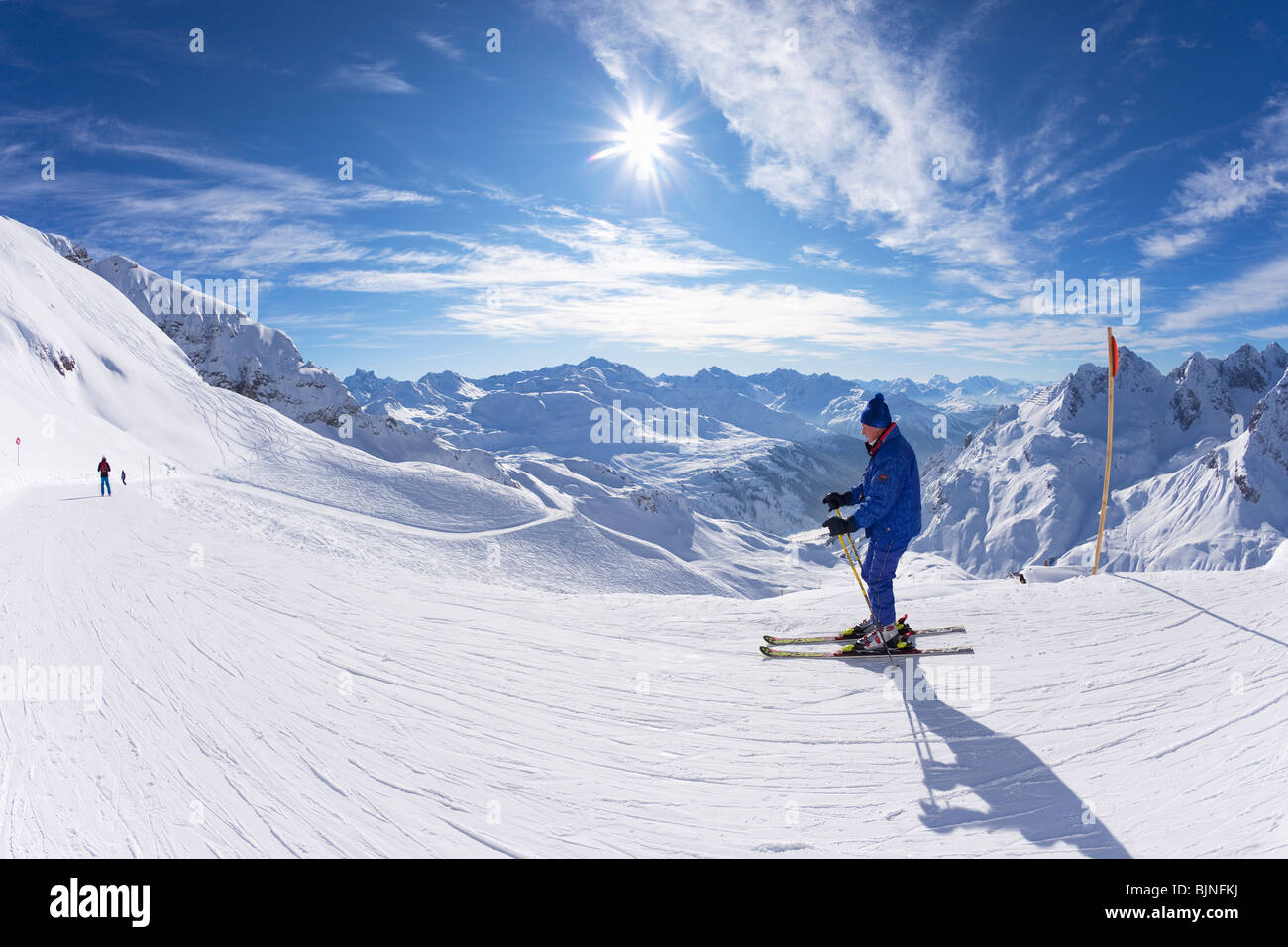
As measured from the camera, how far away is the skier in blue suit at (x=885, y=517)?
23.9 ft

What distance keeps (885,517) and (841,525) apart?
0.54m

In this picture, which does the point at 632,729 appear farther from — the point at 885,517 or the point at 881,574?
the point at 885,517

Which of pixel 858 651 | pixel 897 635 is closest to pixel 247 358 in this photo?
pixel 858 651

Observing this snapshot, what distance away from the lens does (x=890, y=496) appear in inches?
285

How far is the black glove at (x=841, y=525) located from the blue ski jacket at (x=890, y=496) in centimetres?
7

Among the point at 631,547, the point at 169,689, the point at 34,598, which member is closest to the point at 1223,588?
the point at 169,689

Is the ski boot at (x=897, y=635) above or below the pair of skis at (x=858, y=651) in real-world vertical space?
above

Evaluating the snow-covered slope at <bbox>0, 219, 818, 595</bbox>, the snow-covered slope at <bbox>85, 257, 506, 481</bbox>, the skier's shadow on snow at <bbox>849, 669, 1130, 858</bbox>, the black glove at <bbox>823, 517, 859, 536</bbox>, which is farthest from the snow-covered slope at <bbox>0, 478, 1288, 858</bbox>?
the snow-covered slope at <bbox>85, 257, 506, 481</bbox>

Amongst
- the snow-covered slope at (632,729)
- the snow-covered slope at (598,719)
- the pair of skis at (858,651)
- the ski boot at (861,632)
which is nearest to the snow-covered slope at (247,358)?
the snow-covered slope at (598,719)

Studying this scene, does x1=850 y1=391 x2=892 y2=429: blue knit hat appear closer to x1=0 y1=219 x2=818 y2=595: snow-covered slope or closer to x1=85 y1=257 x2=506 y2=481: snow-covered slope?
x1=0 y1=219 x2=818 y2=595: snow-covered slope

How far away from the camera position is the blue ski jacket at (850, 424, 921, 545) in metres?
7.26

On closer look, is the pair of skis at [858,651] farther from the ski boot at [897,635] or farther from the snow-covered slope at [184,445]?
the snow-covered slope at [184,445]
